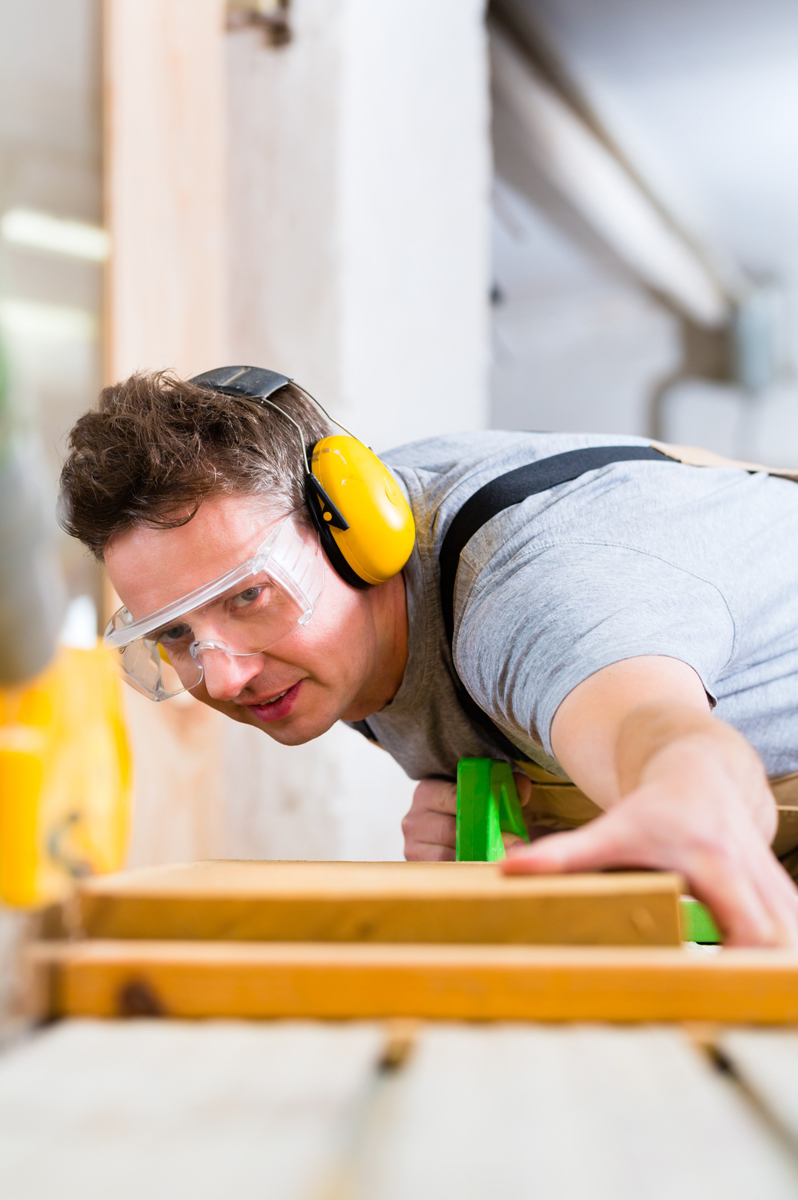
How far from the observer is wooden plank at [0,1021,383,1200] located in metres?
0.34

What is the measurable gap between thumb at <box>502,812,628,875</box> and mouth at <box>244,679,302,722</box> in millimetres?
749

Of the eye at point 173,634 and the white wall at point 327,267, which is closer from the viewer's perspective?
the eye at point 173,634

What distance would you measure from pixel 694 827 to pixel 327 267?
200 cm

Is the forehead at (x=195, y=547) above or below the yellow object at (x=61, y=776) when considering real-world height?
above

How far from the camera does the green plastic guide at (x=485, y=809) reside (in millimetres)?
1283

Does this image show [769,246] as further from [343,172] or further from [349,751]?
[349,751]

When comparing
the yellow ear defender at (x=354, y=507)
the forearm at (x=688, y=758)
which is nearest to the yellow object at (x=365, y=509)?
the yellow ear defender at (x=354, y=507)

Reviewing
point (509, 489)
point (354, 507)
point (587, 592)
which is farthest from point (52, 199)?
point (587, 592)

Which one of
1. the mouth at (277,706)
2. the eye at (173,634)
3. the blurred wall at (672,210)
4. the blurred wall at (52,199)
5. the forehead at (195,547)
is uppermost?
the blurred wall at (672,210)

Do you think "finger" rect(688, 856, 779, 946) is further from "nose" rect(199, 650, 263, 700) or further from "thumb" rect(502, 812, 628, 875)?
"nose" rect(199, 650, 263, 700)

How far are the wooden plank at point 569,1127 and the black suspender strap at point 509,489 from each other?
2.26 ft

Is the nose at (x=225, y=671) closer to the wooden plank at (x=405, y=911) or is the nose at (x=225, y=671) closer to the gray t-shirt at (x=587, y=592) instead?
the gray t-shirt at (x=587, y=592)

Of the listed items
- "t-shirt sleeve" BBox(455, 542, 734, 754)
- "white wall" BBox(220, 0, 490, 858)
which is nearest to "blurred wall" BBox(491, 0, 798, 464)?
"white wall" BBox(220, 0, 490, 858)

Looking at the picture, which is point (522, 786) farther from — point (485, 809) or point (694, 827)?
point (694, 827)
